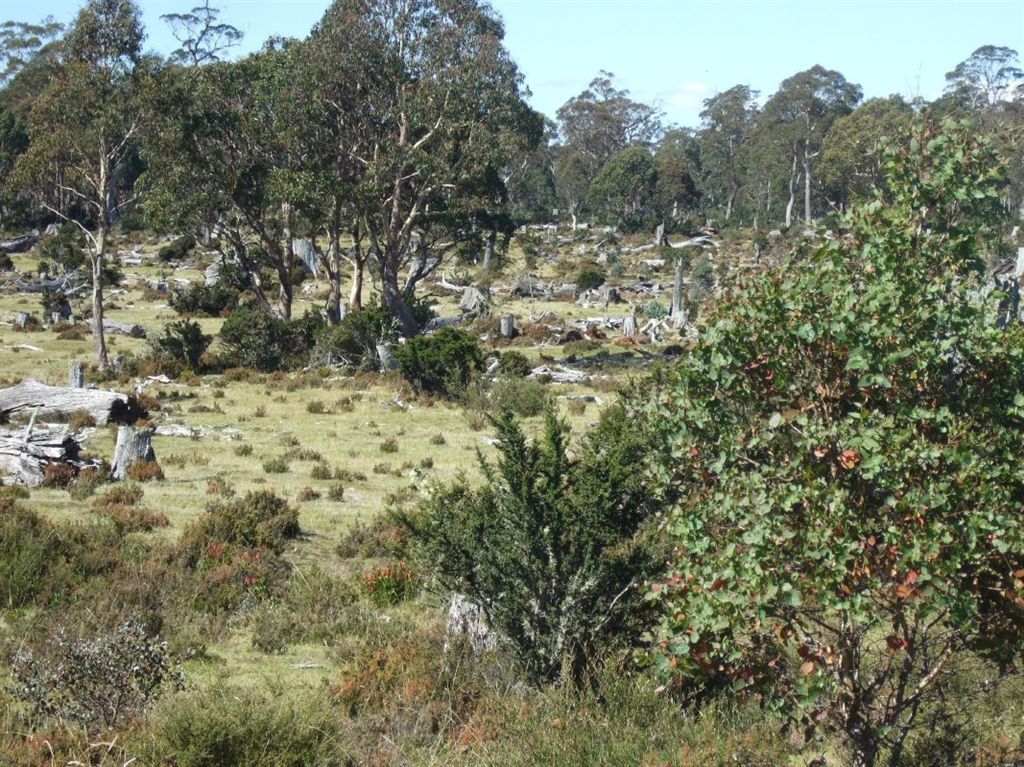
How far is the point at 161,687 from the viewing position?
24.3 ft

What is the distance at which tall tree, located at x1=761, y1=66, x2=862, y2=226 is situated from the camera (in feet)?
251

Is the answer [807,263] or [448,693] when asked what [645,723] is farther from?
[807,263]

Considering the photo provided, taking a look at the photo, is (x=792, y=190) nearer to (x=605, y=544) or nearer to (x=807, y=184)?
(x=807, y=184)

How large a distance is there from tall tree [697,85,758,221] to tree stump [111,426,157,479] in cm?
7715

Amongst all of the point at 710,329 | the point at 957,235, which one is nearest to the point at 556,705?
the point at 710,329

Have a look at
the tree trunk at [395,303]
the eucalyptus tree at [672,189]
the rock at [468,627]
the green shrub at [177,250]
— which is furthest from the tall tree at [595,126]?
the rock at [468,627]

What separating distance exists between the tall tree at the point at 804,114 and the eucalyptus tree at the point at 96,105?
55.7m

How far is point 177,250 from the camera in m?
55.3

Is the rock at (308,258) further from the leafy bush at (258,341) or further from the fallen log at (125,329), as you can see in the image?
the leafy bush at (258,341)

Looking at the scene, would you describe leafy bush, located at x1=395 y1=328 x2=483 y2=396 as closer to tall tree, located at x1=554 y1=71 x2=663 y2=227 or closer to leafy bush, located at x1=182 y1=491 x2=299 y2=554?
leafy bush, located at x1=182 y1=491 x2=299 y2=554

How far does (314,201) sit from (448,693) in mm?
23242

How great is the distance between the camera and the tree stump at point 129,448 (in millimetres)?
15984

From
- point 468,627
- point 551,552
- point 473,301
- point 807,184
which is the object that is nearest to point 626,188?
point 807,184

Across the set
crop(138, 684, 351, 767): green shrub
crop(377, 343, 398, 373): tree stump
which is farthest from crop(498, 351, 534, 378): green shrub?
crop(138, 684, 351, 767): green shrub
